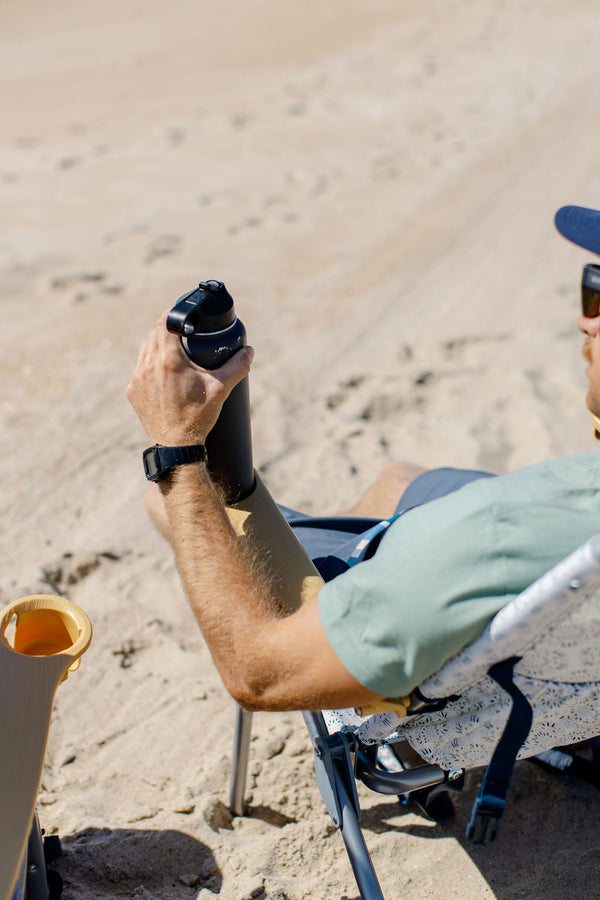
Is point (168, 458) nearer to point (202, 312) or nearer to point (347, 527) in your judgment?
Answer: point (202, 312)

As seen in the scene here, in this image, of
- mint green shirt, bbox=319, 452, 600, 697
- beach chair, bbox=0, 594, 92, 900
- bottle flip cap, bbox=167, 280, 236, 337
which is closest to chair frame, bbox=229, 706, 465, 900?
mint green shirt, bbox=319, 452, 600, 697

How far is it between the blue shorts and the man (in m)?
0.41

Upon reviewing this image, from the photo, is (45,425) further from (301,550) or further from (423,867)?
(423,867)

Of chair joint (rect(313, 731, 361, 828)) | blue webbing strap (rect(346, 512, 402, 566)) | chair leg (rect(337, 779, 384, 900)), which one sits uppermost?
blue webbing strap (rect(346, 512, 402, 566))

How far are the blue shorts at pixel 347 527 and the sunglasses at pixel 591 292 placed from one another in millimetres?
584

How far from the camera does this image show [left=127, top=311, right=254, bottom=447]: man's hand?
5.11ft

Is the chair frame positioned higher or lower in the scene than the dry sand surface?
higher

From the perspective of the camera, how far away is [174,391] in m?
1.56

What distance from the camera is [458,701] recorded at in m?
1.54

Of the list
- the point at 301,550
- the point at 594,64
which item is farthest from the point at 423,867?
the point at 594,64

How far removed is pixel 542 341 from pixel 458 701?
313cm

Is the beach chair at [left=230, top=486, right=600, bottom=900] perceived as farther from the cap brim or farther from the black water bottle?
the cap brim

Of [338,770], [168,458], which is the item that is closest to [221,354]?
[168,458]

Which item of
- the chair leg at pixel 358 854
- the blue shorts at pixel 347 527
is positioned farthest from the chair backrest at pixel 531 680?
the blue shorts at pixel 347 527
